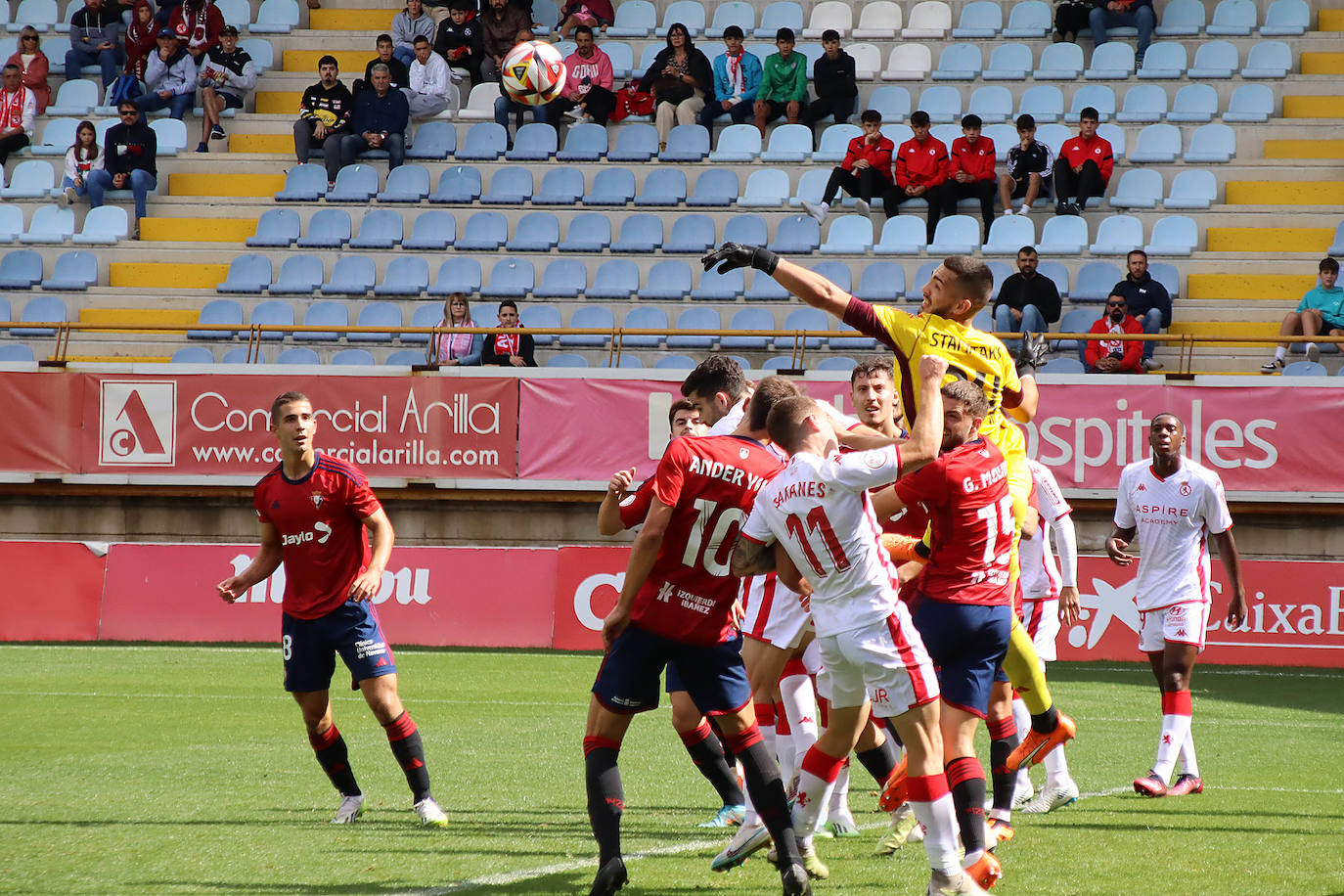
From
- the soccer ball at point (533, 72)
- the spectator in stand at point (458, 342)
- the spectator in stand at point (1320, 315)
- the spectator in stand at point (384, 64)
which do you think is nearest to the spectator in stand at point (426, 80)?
the spectator in stand at point (384, 64)

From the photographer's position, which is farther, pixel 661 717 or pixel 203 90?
pixel 203 90

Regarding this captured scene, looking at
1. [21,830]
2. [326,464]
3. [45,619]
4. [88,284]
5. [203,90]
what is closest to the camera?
[21,830]

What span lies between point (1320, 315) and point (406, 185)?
1283cm

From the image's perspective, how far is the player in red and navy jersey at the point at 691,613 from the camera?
527 centimetres

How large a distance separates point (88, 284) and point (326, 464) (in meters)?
15.4

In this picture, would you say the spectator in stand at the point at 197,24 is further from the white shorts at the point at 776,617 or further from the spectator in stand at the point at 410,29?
the white shorts at the point at 776,617

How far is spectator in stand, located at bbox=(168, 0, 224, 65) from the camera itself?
74.9ft

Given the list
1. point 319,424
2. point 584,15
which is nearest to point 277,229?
point 319,424

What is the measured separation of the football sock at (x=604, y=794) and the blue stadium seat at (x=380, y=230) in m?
16.0

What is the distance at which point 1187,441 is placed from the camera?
15.7m

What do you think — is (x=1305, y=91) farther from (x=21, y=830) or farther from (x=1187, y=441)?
(x=21, y=830)

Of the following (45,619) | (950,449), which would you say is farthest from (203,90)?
(950,449)

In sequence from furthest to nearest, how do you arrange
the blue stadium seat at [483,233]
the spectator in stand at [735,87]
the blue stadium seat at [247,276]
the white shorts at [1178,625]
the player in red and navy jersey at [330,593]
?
1. the spectator in stand at [735,87]
2. the blue stadium seat at [483,233]
3. the blue stadium seat at [247,276]
4. the white shorts at [1178,625]
5. the player in red and navy jersey at [330,593]

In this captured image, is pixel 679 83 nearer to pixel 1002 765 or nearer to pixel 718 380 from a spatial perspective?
pixel 718 380
